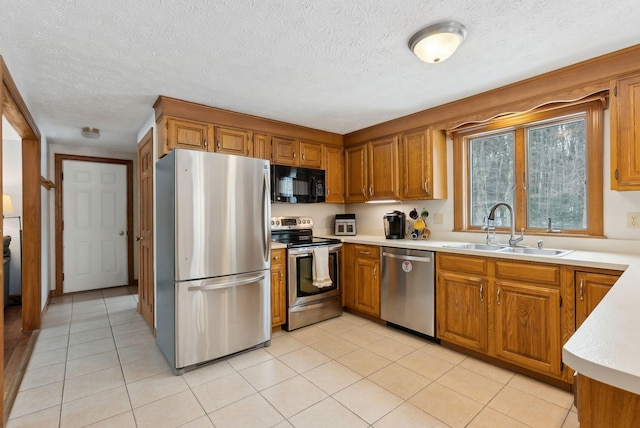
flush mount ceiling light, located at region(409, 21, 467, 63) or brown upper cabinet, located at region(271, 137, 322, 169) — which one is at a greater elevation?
flush mount ceiling light, located at region(409, 21, 467, 63)

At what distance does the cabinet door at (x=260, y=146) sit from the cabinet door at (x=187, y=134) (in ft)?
1.56

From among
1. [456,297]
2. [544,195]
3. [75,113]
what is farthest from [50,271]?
[544,195]

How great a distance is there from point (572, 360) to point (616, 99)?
2.24m

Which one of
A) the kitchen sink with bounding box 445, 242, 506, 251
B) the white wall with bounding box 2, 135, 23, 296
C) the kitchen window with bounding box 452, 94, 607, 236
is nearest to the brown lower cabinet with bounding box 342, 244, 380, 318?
the kitchen sink with bounding box 445, 242, 506, 251

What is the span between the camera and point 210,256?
2480 millimetres

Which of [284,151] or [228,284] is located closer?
[228,284]

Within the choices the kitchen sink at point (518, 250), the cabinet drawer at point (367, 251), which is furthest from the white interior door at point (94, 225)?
the kitchen sink at point (518, 250)

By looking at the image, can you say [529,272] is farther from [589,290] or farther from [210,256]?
[210,256]

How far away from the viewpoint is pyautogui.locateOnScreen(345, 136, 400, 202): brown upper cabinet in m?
3.55

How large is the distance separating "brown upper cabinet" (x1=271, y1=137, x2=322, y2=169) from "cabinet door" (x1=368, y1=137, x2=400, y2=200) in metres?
0.68

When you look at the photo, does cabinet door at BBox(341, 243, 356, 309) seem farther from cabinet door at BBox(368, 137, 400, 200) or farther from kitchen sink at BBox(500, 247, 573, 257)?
kitchen sink at BBox(500, 247, 573, 257)

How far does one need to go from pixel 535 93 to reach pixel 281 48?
6.59 feet

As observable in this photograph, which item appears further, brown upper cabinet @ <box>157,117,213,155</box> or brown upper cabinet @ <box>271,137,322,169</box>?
brown upper cabinet @ <box>271,137,322,169</box>

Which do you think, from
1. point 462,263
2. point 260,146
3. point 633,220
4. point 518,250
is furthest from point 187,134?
point 633,220
